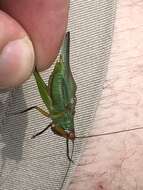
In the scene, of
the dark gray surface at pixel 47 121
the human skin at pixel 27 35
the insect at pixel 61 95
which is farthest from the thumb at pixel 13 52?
the dark gray surface at pixel 47 121

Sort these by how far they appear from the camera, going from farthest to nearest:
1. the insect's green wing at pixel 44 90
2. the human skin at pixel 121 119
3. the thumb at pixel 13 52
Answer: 1. the human skin at pixel 121 119
2. the insect's green wing at pixel 44 90
3. the thumb at pixel 13 52

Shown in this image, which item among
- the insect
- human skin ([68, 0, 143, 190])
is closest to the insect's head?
the insect

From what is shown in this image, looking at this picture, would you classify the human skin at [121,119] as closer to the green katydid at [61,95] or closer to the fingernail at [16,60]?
the green katydid at [61,95]

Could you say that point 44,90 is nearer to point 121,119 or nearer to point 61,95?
point 61,95

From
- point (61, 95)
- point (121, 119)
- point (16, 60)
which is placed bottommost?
point (121, 119)

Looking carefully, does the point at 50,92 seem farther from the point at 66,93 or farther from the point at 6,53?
the point at 6,53

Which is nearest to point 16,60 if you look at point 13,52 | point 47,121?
point 13,52

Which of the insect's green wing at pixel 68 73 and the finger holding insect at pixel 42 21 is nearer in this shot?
the finger holding insect at pixel 42 21

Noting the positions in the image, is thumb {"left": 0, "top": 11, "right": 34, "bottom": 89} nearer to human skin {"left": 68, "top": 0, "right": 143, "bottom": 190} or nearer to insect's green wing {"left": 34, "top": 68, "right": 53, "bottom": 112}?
insect's green wing {"left": 34, "top": 68, "right": 53, "bottom": 112}
